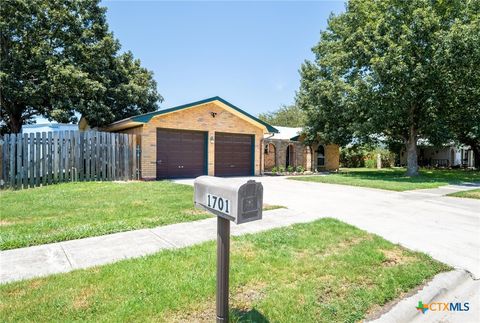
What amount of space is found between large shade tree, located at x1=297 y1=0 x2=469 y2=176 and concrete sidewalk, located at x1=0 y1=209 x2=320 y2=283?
12.2 meters

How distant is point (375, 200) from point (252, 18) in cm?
867

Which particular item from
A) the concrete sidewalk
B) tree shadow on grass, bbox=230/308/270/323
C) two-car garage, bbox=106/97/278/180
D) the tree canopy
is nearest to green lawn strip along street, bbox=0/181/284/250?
the concrete sidewalk

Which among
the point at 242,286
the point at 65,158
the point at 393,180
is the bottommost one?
the point at 242,286

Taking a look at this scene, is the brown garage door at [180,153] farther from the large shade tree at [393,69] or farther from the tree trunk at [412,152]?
the tree trunk at [412,152]

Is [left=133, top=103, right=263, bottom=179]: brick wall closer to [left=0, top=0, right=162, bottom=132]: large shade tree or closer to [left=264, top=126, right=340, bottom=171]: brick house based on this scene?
[left=264, top=126, right=340, bottom=171]: brick house

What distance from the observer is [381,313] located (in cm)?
274

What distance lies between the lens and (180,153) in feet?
48.2

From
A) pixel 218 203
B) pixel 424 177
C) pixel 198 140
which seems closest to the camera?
pixel 218 203

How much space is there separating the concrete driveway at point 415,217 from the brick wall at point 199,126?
274 inches

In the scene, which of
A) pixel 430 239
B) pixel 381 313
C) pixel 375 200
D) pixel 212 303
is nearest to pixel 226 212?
pixel 212 303

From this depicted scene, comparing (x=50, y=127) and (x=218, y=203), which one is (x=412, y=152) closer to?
(x=218, y=203)

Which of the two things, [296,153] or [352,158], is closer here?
[296,153]

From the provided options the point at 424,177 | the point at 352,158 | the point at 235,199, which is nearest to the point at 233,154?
the point at 424,177

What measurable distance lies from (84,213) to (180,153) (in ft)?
28.8
